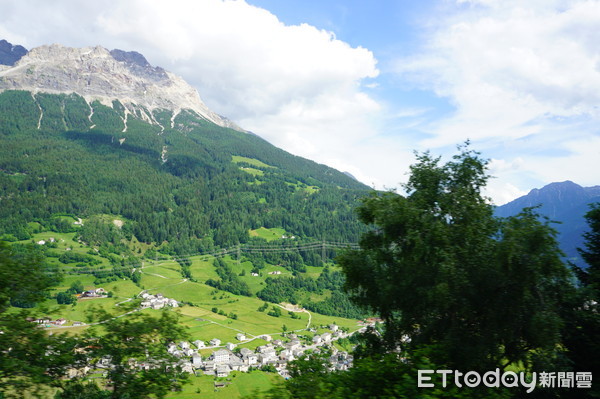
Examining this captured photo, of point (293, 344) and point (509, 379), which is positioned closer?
point (509, 379)

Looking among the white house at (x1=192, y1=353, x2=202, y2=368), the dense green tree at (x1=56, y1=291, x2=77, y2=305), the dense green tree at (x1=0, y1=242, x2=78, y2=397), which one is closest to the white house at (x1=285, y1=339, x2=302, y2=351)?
the white house at (x1=192, y1=353, x2=202, y2=368)

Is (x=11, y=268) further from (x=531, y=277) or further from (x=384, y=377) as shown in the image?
(x=531, y=277)

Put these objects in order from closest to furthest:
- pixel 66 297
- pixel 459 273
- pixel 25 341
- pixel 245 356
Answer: pixel 25 341 → pixel 459 273 → pixel 245 356 → pixel 66 297

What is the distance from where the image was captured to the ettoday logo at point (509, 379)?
10562 millimetres

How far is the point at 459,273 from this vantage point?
49.9ft

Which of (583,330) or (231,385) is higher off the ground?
(583,330)

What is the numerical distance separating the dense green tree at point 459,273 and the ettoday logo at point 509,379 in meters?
0.94

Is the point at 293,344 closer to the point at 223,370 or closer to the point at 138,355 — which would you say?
the point at 223,370

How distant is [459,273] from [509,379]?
438 centimetres

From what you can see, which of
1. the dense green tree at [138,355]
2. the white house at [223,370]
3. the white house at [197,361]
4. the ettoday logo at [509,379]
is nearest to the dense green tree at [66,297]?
the white house at [197,361]

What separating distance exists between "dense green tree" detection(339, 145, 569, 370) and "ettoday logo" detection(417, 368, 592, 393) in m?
0.94

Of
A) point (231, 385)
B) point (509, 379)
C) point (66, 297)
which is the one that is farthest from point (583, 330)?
point (66, 297)

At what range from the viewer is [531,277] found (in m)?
14.6

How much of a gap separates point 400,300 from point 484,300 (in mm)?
4037
